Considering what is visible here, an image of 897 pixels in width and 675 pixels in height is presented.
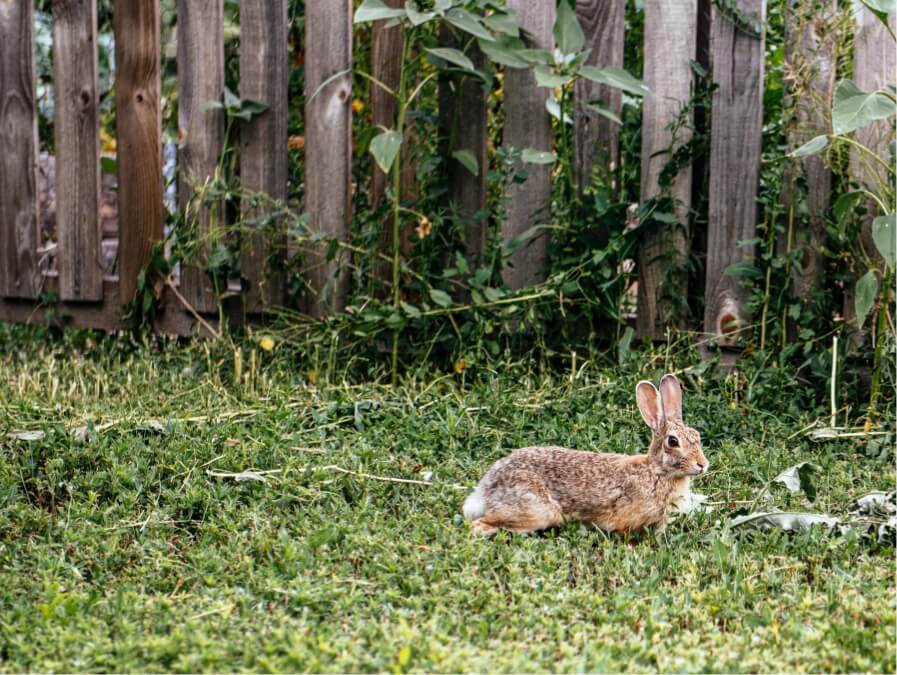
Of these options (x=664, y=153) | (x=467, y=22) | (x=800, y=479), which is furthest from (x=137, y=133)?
(x=800, y=479)

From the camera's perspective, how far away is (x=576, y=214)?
522 cm

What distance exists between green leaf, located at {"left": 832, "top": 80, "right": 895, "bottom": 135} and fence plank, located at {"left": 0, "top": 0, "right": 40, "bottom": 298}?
13.1ft

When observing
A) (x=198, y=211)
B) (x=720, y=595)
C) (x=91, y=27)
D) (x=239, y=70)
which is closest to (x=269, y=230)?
(x=198, y=211)

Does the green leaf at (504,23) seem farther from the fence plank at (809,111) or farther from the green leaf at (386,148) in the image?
the fence plank at (809,111)

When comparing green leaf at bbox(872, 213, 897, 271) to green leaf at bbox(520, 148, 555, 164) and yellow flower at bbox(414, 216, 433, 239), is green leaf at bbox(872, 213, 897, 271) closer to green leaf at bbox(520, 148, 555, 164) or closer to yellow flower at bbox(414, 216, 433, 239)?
green leaf at bbox(520, 148, 555, 164)

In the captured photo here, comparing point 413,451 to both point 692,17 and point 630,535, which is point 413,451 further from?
point 692,17

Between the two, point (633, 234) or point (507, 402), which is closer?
point (507, 402)

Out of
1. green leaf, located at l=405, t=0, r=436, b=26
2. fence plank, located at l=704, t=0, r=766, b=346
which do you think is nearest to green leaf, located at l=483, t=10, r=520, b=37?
green leaf, located at l=405, t=0, r=436, b=26

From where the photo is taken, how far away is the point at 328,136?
546 cm

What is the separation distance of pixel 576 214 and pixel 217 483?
2197 millimetres

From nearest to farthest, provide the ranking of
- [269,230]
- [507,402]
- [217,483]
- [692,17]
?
1. [217,483]
2. [507,402]
3. [692,17]
4. [269,230]

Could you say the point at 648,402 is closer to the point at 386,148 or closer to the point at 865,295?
the point at 865,295

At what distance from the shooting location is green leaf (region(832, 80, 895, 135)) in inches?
160

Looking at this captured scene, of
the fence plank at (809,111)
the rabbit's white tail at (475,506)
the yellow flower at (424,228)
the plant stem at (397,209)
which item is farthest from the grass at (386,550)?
the yellow flower at (424,228)
